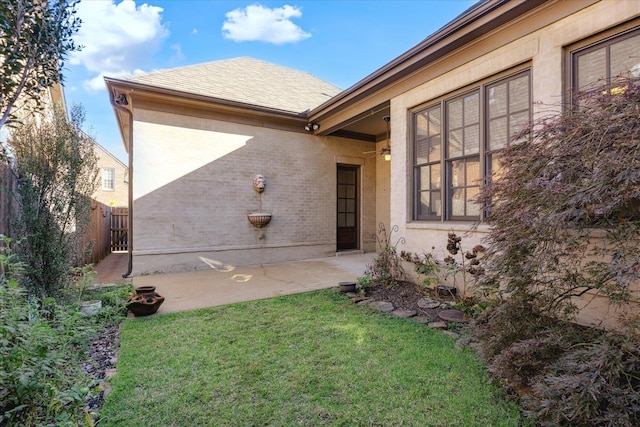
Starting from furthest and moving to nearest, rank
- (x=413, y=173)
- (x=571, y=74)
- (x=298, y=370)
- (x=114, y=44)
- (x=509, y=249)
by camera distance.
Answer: (x=114, y=44), (x=413, y=173), (x=571, y=74), (x=298, y=370), (x=509, y=249)

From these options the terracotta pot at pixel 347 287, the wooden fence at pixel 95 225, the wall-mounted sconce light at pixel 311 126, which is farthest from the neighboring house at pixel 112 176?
the terracotta pot at pixel 347 287

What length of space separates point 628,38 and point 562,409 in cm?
355

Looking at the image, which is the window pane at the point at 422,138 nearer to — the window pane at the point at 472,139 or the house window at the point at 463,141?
the house window at the point at 463,141

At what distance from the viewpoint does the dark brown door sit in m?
9.28

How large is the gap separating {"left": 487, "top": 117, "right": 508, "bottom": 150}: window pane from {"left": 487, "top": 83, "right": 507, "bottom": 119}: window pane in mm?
97

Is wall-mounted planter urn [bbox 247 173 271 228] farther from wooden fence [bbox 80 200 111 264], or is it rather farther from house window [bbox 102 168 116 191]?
house window [bbox 102 168 116 191]

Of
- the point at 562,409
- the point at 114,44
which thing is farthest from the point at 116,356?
the point at 114,44

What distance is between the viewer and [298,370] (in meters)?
2.59

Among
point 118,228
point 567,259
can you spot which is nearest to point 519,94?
point 567,259

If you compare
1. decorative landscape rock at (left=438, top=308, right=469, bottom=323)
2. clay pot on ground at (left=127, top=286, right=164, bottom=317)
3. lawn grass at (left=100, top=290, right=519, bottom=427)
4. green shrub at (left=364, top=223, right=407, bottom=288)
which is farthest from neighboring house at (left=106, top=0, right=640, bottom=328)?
clay pot on ground at (left=127, top=286, right=164, bottom=317)

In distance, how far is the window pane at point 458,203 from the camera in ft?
15.4

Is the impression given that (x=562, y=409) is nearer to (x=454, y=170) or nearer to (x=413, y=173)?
(x=454, y=170)

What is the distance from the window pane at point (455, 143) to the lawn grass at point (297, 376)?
2.67m

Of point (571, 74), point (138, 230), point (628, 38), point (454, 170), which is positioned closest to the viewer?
point (628, 38)
